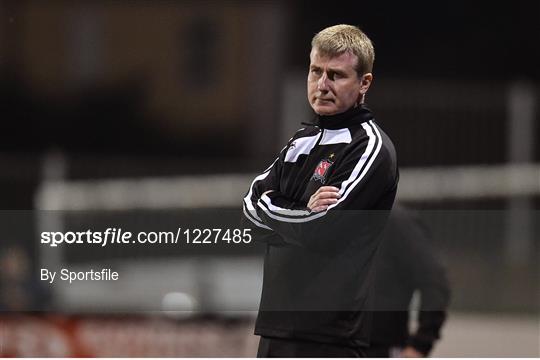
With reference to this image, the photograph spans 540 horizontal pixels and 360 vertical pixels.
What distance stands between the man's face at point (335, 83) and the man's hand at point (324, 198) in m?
0.24

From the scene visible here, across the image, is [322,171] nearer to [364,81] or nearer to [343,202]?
[343,202]

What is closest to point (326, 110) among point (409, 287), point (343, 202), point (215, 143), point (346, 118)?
point (346, 118)

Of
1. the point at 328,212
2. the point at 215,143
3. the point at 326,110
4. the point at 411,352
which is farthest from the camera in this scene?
the point at 215,143

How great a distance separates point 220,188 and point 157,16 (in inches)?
355

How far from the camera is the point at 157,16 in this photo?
2038 centimetres

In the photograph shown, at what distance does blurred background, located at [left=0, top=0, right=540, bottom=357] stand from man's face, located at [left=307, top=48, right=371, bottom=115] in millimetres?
985

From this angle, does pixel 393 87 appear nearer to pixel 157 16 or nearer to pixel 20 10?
pixel 157 16

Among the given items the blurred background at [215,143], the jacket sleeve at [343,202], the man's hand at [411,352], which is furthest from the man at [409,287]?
the jacket sleeve at [343,202]

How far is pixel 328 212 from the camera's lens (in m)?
3.63

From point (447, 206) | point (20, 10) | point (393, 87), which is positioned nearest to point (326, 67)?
point (447, 206)

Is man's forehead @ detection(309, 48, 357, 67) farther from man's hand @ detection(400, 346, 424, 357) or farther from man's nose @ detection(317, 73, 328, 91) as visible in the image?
man's hand @ detection(400, 346, 424, 357)

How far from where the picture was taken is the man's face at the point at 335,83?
372cm

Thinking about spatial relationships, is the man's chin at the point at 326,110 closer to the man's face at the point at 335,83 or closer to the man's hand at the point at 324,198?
the man's face at the point at 335,83

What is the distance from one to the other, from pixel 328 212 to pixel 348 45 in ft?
Result: 1.63
